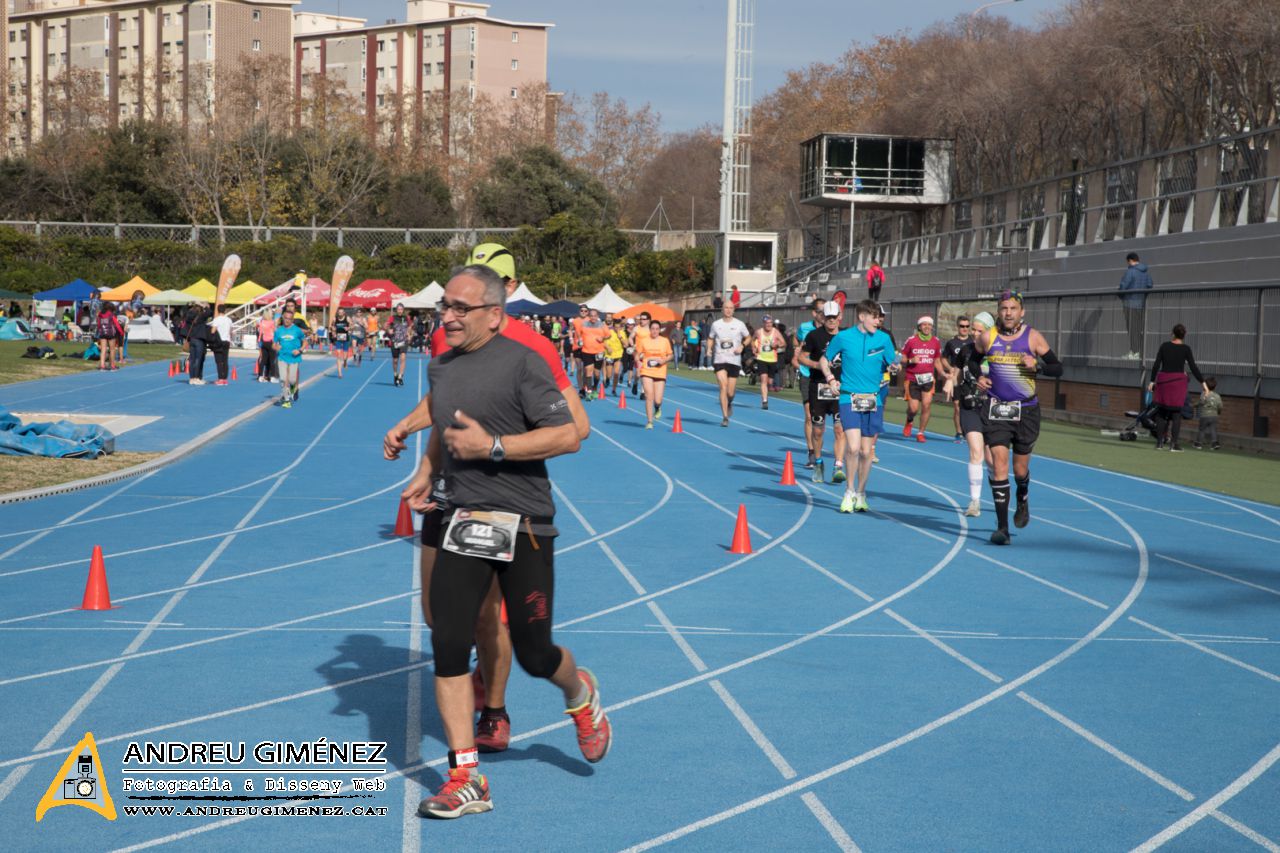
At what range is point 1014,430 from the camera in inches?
484

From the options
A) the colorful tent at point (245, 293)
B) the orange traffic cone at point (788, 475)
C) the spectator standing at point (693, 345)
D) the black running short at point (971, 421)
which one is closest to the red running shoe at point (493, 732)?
the black running short at point (971, 421)

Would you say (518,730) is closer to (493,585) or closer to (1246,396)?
(493,585)

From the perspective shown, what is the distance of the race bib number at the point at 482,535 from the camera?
16.8 feet

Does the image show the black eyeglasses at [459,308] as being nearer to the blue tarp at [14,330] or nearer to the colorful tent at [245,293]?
the blue tarp at [14,330]

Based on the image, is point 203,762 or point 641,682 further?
point 641,682

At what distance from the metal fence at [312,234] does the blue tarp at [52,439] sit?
60.1 m

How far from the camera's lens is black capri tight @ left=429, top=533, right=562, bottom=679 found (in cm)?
510

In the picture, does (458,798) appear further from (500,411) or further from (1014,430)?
(1014,430)

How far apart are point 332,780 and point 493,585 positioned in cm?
107

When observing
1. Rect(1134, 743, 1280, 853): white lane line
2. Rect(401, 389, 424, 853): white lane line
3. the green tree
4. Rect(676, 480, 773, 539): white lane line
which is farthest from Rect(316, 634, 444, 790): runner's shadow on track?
the green tree

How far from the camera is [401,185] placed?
278ft

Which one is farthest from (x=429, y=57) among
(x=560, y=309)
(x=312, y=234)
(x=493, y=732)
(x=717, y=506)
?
(x=493, y=732)

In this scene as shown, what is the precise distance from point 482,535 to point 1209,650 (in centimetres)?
525

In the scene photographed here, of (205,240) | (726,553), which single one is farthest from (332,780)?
(205,240)
